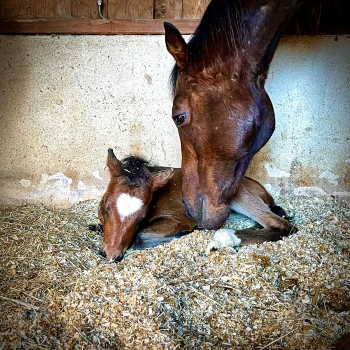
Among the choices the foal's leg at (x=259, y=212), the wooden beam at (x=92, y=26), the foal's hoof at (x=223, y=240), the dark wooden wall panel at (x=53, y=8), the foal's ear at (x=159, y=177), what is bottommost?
the foal's leg at (x=259, y=212)

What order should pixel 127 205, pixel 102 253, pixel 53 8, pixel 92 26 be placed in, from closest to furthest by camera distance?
pixel 102 253 → pixel 127 205 → pixel 92 26 → pixel 53 8

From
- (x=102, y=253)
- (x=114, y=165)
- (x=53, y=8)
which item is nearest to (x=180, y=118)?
(x=114, y=165)

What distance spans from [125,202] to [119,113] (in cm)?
123

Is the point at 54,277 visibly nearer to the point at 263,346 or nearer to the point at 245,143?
the point at 263,346

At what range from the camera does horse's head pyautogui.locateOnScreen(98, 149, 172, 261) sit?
9.68ft

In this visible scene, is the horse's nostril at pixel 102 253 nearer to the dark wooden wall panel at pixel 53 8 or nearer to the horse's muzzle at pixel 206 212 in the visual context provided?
the horse's muzzle at pixel 206 212

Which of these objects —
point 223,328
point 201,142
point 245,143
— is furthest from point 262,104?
point 223,328

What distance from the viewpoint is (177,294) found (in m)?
2.21

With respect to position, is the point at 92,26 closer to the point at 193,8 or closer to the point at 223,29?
the point at 193,8

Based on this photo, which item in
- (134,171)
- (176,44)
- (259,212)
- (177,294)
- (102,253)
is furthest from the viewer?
(259,212)

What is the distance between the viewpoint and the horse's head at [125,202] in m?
2.95

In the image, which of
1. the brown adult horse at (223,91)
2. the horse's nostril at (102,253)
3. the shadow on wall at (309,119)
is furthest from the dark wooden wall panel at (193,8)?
the horse's nostril at (102,253)

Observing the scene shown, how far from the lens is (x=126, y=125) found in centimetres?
397

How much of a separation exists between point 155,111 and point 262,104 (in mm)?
1615
